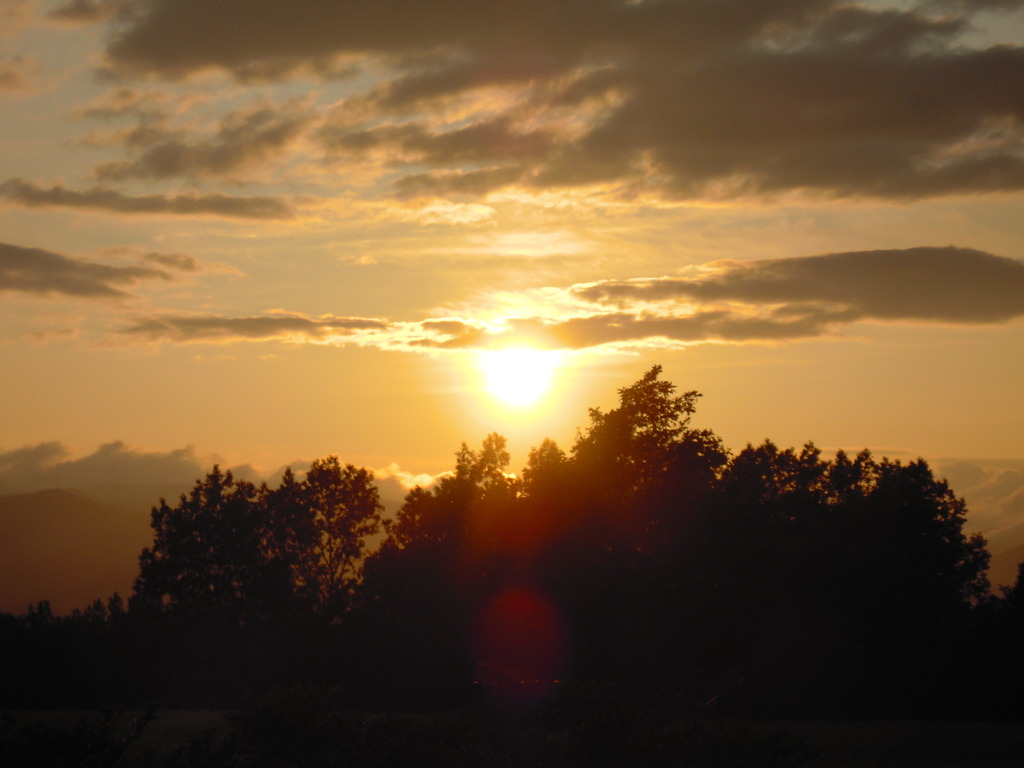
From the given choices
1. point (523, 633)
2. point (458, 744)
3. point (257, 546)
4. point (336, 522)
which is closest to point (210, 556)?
point (257, 546)

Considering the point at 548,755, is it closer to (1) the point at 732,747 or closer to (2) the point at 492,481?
(1) the point at 732,747

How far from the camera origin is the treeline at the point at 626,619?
114 ft

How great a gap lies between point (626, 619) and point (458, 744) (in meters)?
17.1

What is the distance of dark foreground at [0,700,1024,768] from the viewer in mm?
15625

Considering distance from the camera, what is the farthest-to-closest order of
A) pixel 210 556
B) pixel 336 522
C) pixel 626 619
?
pixel 336 522 → pixel 210 556 → pixel 626 619

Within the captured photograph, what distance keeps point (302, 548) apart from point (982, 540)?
3951 centimetres

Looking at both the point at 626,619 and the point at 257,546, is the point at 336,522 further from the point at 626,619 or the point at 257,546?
the point at 626,619

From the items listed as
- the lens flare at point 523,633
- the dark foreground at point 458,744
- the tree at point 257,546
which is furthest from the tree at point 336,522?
the dark foreground at point 458,744

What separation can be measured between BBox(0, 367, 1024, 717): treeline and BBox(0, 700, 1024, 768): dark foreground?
365 inches

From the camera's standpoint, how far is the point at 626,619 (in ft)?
112

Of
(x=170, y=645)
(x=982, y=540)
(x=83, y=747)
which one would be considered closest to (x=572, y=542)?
(x=170, y=645)

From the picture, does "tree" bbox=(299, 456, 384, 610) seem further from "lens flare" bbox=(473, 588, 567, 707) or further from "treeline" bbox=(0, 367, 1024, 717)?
"lens flare" bbox=(473, 588, 567, 707)

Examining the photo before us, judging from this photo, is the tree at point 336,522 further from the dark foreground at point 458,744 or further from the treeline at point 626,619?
the dark foreground at point 458,744

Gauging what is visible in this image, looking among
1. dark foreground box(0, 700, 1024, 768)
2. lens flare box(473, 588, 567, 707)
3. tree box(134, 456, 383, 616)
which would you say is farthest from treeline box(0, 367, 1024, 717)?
dark foreground box(0, 700, 1024, 768)
